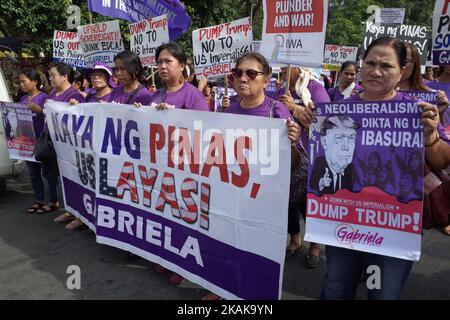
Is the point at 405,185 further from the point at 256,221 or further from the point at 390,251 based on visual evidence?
the point at 256,221

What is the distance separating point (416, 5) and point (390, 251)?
41.6m

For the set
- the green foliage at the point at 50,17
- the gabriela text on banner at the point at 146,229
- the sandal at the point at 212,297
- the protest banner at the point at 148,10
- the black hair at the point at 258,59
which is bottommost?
the sandal at the point at 212,297

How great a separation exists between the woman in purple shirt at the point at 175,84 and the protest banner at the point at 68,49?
4.22 metres

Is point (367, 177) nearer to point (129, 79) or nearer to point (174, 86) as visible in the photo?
point (174, 86)

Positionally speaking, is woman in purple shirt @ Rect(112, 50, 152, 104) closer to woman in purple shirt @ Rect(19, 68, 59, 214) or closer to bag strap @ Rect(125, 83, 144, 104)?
bag strap @ Rect(125, 83, 144, 104)

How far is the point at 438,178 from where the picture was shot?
2236 millimetres

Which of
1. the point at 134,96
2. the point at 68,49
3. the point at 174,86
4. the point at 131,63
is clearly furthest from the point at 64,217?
the point at 68,49

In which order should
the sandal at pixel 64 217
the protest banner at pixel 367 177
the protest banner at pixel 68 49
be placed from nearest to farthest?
the protest banner at pixel 367 177
the sandal at pixel 64 217
the protest banner at pixel 68 49

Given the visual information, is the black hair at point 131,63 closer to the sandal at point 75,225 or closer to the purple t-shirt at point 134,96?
the purple t-shirt at point 134,96

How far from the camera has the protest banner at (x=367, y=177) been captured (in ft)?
6.95

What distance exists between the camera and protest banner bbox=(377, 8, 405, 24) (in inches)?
275

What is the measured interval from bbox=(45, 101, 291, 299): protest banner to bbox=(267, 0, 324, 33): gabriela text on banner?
998mm

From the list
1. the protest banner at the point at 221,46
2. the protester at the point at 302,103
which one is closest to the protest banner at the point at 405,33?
the protest banner at the point at 221,46

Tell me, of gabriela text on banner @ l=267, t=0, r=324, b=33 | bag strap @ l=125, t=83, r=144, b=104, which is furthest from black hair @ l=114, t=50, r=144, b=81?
gabriela text on banner @ l=267, t=0, r=324, b=33
